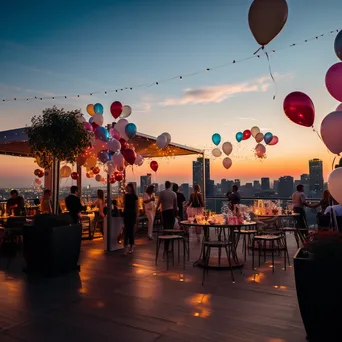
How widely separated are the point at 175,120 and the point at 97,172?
11.2ft

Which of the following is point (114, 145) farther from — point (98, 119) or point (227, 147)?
point (227, 147)

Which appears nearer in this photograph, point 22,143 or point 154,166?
point 22,143

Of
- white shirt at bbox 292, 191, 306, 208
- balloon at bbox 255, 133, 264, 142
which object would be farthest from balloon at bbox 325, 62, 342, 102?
balloon at bbox 255, 133, 264, 142

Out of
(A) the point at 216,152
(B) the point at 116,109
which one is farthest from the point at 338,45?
(A) the point at 216,152

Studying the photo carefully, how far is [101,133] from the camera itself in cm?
722

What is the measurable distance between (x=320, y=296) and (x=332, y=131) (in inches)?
58.6

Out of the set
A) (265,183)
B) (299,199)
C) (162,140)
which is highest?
(162,140)

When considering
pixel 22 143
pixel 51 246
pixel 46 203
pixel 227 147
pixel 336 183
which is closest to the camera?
pixel 336 183

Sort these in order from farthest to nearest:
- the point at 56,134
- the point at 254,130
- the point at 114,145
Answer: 1. the point at 254,130
2. the point at 114,145
3. the point at 56,134

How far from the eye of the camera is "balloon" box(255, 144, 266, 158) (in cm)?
969

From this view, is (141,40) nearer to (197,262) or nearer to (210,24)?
(210,24)

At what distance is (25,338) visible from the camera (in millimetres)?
2854

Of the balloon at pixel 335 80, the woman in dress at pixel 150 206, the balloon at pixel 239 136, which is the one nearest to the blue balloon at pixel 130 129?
the woman in dress at pixel 150 206

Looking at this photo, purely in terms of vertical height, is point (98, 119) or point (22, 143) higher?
point (98, 119)
